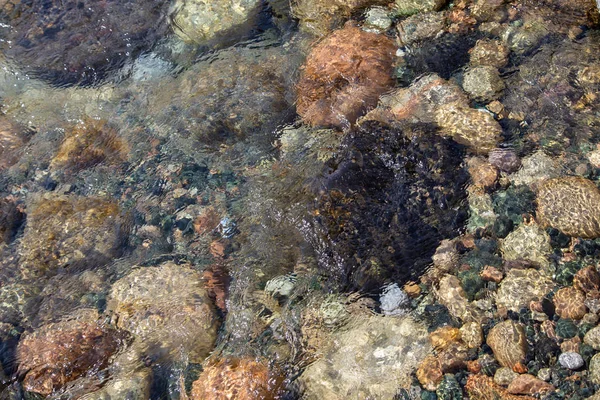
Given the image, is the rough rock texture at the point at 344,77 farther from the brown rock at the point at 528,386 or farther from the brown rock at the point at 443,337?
the brown rock at the point at 528,386

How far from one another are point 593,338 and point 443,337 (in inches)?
35.1

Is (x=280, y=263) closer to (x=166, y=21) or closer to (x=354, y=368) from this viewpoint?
(x=354, y=368)

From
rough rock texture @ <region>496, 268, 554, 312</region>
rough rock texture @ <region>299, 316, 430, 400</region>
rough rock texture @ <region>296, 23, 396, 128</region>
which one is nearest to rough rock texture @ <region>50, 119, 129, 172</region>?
rough rock texture @ <region>296, 23, 396, 128</region>

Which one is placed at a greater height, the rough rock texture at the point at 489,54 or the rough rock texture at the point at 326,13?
the rough rock texture at the point at 326,13

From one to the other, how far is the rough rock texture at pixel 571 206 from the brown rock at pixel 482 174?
0.38m

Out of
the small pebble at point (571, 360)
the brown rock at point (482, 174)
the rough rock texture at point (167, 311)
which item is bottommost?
the rough rock texture at point (167, 311)

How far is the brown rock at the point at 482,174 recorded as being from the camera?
4.04 m

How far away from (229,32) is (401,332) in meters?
4.11

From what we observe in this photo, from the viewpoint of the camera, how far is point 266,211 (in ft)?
15.0

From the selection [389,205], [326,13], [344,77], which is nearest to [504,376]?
[389,205]

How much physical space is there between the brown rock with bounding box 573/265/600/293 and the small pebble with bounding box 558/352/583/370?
456mm

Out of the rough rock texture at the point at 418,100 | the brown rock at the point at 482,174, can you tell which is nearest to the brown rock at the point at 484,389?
the brown rock at the point at 482,174

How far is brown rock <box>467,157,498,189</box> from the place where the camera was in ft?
13.3

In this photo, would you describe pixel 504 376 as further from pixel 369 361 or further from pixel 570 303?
pixel 369 361
